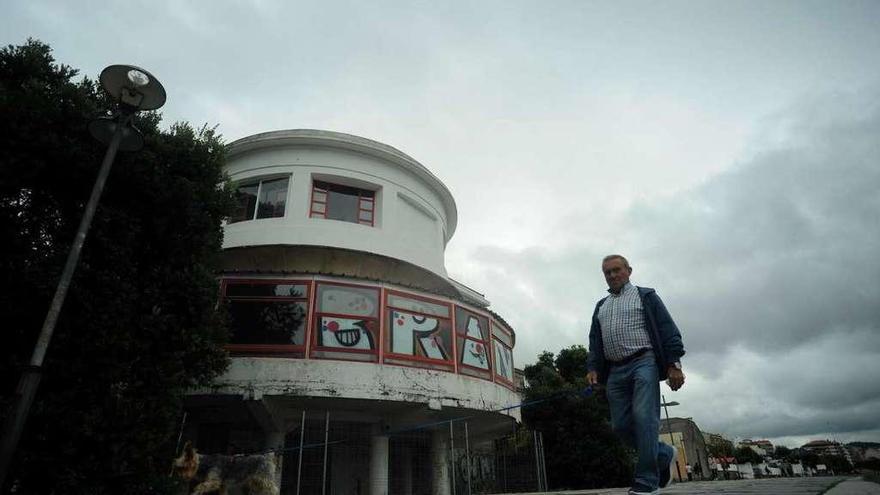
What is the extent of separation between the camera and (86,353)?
739 centimetres

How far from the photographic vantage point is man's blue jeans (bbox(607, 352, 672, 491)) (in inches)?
149

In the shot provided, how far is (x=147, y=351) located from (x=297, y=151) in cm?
962

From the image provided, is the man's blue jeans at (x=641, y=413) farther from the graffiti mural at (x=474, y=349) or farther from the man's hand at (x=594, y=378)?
the graffiti mural at (x=474, y=349)

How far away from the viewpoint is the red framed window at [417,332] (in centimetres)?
1314

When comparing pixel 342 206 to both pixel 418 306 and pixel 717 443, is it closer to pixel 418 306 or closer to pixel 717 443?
pixel 418 306

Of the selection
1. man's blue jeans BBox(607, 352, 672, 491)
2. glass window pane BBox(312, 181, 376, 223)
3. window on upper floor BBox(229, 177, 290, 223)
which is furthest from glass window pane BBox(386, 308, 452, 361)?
man's blue jeans BBox(607, 352, 672, 491)

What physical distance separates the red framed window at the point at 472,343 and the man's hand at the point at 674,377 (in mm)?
10211

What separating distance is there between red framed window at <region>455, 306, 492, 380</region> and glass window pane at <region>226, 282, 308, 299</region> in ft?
14.8

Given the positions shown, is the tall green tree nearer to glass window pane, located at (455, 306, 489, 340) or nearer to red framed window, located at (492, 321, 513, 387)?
glass window pane, located at (455, 306, 489, 340)

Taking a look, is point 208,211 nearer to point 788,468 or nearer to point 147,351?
point 147,351

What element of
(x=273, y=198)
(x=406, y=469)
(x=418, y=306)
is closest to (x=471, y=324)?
(x=418, y=306)

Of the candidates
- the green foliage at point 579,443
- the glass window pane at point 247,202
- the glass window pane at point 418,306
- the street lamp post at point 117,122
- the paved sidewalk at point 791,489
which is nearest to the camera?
the paved sidewalk at point 791,489

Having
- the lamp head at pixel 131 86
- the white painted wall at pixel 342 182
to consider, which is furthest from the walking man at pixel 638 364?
the white painted wall at pixel 342 182

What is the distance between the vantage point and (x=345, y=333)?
12.8 m
